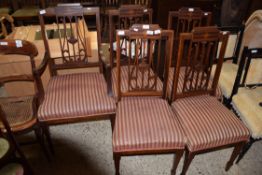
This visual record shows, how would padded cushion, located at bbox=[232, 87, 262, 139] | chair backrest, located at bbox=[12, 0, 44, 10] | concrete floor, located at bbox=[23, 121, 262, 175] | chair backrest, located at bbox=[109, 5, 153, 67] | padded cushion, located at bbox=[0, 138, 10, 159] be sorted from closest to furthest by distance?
1. padded cushion, located at bbox=[0, 138, 10, 159]
2. padded cushion, located at bbox=[232, 87, 262, 139]
3. concrete floor, located at bbox=[23, 121, 262, 175]
4. chair backrest, located at bbox=[109, 5, 153, 67]
5. chair backrest, located at bbox=[12, 0, 44, 10]

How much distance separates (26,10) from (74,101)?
2859mm

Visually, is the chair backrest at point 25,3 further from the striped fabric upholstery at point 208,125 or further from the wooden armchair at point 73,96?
the striped fabric upholstery at point 208,125

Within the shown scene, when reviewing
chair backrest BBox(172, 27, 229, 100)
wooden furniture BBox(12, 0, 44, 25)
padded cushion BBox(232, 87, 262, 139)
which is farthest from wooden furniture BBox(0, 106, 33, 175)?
wooden furniture BBox(12, 0, 44, 25)

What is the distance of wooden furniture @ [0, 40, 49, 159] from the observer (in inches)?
53.5

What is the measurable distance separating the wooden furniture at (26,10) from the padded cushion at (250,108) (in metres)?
2.99

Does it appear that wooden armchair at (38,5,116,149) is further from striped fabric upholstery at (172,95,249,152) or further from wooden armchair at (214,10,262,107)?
wooden armchair at (214,10,262,107)

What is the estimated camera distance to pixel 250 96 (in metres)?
1.62

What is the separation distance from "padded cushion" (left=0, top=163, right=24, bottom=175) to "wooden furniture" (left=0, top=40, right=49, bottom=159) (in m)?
0.22

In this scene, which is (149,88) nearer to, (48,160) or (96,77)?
(96,77)

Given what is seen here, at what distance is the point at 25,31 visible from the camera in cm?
222

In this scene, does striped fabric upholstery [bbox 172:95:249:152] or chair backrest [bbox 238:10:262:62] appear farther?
chair backrest [bbox 238:10:262:62]

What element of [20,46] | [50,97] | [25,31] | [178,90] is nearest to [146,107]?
[178,90]

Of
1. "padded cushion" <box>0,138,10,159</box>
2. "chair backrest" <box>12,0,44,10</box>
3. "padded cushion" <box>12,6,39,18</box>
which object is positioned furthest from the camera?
"chair backrest" <box>12,0,44,10</box>

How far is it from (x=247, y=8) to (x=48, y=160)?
3.13 m
